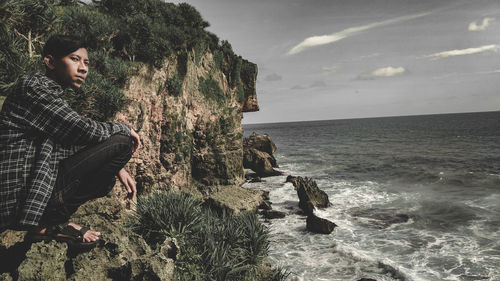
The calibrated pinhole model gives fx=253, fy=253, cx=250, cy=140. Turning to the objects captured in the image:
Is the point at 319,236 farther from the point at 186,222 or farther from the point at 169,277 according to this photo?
the point at 169,277

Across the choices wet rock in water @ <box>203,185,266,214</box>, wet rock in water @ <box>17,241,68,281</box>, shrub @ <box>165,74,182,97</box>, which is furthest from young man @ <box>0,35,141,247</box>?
shrub @ <box>165,74,182,97</box>

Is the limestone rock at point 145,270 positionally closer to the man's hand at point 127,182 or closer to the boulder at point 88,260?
the boulder at point 88,260

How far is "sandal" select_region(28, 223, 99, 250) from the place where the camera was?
111 inches

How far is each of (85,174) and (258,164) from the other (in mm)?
27464

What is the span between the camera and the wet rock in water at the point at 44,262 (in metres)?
2.79

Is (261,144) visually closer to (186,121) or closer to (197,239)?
(186,121)

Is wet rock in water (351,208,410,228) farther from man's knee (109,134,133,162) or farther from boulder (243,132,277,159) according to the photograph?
boulder (243,132,277,159)

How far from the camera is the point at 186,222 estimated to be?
17.9 feet

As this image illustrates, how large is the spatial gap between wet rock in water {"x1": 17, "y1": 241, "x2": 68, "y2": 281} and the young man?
0.70ft

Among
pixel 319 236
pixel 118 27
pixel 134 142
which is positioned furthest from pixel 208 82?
pixel 134 142

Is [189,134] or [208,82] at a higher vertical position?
[208,82]

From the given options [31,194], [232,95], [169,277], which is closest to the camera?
[31,194]

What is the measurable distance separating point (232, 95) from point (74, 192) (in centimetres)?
2356

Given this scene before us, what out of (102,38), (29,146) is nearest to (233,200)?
(102,38)
